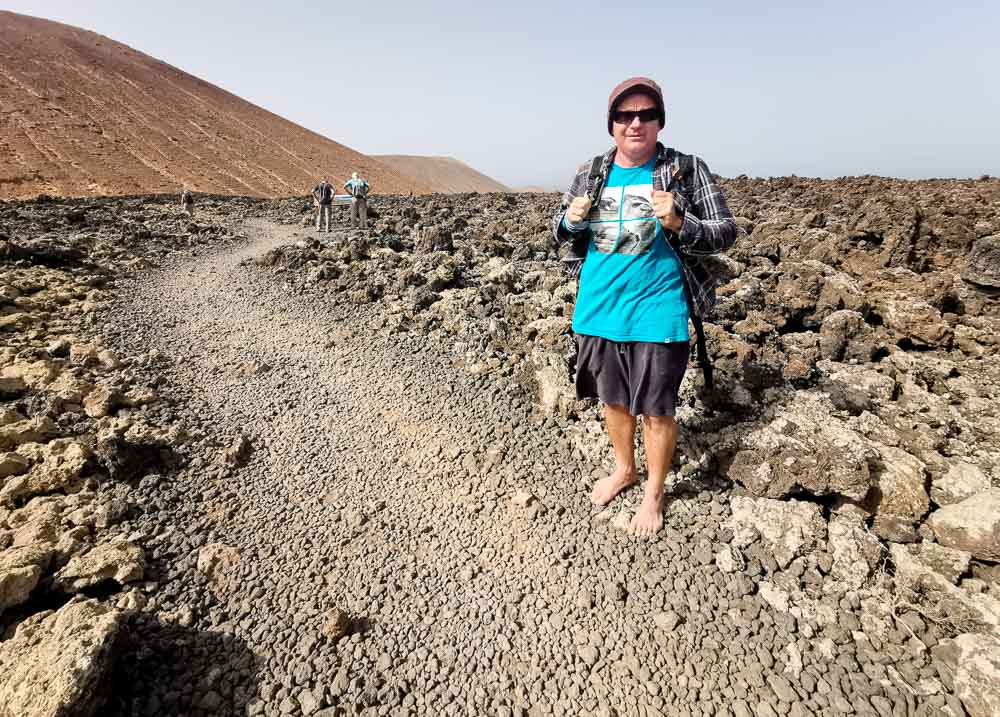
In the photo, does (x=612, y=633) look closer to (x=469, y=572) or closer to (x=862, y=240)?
(x=469, y=572)

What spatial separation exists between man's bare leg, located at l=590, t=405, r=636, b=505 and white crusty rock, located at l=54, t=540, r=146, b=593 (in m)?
3.05

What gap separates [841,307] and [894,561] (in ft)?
12.0

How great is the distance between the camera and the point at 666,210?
2385mm

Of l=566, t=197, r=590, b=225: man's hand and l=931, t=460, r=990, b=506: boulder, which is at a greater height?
l=566, t=197, r=590, b=225: man's hand

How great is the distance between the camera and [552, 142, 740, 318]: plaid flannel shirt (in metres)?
2.48

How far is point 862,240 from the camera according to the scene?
716 cm

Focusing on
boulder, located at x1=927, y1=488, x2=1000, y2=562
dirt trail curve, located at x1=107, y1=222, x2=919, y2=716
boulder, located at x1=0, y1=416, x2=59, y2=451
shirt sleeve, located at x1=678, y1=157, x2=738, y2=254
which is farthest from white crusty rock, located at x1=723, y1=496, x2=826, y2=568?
boulder, located at x1=0, y1=416, x2=59, y2=451

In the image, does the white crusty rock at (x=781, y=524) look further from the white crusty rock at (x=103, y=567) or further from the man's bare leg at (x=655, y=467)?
the white crusty rock at (x=103, y=567)

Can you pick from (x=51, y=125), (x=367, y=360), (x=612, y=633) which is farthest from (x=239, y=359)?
(x=51, y=125)

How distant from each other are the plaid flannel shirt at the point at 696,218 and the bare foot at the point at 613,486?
1333 millimetres

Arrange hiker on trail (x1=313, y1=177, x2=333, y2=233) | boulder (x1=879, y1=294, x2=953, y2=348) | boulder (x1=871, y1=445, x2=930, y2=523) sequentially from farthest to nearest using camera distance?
hiker on trail (x1=313, y1=177, x2=333, y2=233)
boulder (x1=879, y1=294, x2=953, y2=348)
boulder (x1=871, y1=445, x2=930, y2=523)

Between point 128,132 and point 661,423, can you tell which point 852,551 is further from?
point 128,132

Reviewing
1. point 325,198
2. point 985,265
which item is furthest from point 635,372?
point 325,198

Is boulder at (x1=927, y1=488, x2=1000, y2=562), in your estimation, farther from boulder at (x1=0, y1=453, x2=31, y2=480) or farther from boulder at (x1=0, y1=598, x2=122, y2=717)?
boulder at (x1=0, y1=453, x2=31, y2=480)
